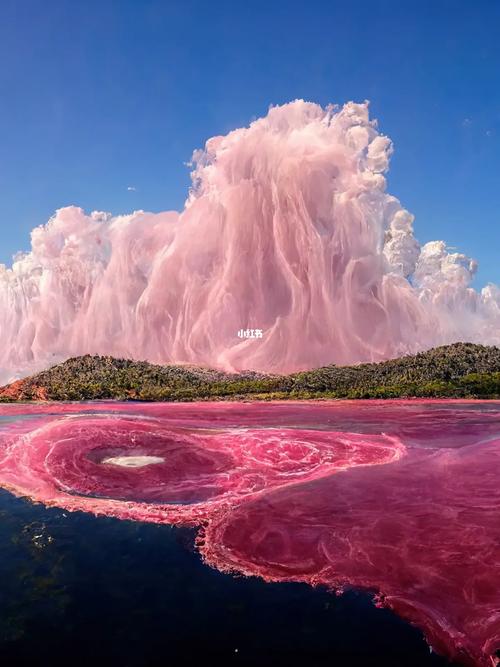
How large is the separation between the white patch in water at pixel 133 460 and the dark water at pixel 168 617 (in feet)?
28.3

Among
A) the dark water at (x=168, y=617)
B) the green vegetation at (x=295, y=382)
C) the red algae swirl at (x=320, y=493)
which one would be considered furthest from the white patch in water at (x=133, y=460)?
the green vegetation at (x=295, y=382)

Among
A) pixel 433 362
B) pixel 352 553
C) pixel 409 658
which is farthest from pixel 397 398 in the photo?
pixel 409 658

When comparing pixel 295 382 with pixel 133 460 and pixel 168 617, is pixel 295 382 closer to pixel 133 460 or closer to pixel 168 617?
pixel 133 460

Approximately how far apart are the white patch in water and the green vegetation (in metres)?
29.1

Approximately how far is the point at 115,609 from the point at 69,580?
1.82 meters

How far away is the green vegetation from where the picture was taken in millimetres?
50406

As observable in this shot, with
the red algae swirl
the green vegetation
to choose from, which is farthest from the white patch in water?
the green vegetation

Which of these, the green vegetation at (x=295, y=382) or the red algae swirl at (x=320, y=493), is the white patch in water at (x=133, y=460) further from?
the green vegetation at (x=295, y=382)

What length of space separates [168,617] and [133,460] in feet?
43.4

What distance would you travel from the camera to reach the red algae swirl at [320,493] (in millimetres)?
10711

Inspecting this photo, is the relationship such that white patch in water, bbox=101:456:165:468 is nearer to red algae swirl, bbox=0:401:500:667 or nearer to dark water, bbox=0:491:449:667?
red algae swirl, bbox=0:401:500:667

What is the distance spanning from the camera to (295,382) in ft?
186

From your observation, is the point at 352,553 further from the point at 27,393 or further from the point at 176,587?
the point at 27,393

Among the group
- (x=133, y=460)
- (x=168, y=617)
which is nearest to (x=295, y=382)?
(x=133, y=460)
